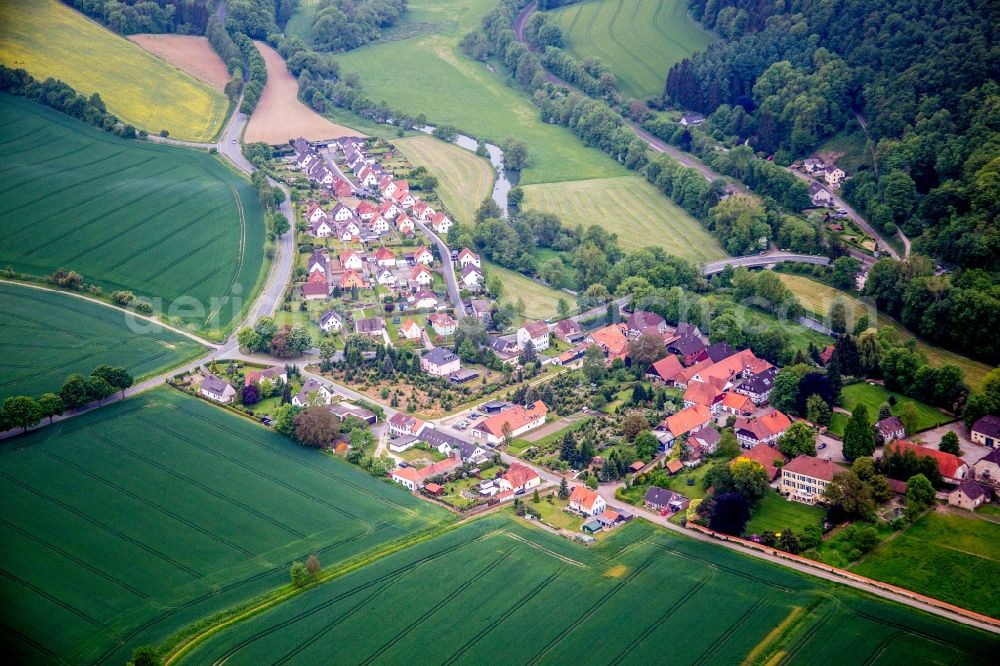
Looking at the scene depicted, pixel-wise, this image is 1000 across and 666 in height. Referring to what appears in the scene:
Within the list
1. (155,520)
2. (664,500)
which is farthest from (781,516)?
(155,520)

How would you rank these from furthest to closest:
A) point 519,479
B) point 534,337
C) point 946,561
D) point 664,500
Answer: point 534,337 → point 519,479 → point 664,500 → point 946,561

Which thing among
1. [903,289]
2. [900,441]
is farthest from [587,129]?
[900,441]

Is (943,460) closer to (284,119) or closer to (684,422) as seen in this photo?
(684,422)

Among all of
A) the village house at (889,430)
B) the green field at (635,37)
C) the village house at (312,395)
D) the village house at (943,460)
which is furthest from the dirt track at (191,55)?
the village house at (943,460)

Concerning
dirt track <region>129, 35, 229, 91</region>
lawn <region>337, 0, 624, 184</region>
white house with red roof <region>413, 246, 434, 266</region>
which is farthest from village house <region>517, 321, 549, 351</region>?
dirt track <region>129, 35, 229, 91</region>

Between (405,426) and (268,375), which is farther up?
(405,426)

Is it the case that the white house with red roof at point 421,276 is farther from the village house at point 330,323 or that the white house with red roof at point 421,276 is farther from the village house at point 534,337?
the village house at point 534,337

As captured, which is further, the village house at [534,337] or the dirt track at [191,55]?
the dirt track at [191,55]
